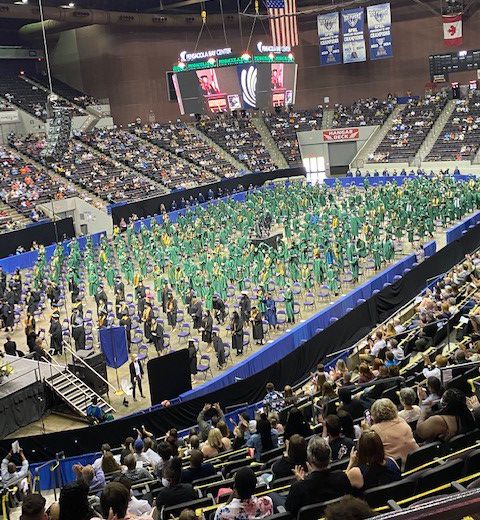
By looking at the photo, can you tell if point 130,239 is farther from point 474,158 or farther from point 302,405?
point 474,158

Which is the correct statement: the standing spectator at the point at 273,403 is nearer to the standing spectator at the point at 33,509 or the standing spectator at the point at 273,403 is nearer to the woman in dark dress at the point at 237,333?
the woman in dark dress at the point at 237,333

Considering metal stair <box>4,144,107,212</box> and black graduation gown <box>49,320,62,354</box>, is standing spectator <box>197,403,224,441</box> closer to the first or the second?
black graduation gown <box>49,320,62,354</box>

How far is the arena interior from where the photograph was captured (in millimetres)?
6082

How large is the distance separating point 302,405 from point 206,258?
15713mm

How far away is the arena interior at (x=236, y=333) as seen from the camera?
608 cm

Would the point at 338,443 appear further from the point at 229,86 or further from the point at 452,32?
the point at 452,32

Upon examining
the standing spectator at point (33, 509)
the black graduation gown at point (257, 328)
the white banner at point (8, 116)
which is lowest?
the black graduation gown at point (257, 328)

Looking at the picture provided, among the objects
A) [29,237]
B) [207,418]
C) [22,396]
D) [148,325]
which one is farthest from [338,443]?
[29,237]

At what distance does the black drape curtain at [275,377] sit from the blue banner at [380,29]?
2774 centimetres

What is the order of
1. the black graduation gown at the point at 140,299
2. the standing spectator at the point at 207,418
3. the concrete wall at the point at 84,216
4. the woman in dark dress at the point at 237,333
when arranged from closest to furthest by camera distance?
1. the standing spectator at the point at 207,418
2. the woman in dark dress at the point at 237,333
3. the black graduation gown at the point at 140,299
4. the concrete wall at the point at 84,216

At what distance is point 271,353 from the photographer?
57.9 feet

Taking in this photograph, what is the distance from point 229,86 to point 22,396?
28.5m

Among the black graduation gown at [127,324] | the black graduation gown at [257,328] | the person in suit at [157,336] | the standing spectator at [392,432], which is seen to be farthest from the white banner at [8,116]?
the standing spectator at [392,432]

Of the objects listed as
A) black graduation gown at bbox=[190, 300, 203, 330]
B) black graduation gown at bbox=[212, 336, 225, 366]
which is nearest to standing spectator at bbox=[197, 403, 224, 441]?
black graduation gown at bbox=[212, 336, 225, 366]
